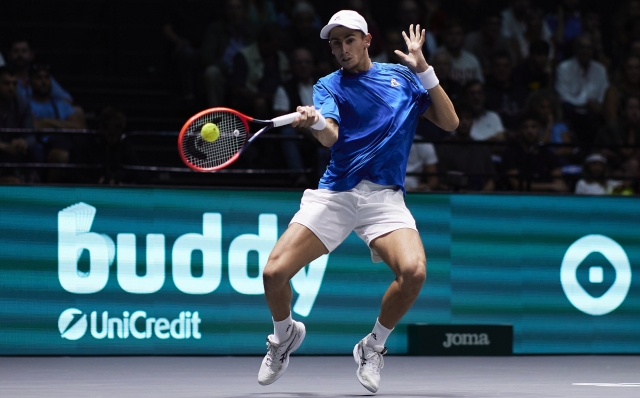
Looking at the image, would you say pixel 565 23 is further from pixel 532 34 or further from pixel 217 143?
pixel 217 143

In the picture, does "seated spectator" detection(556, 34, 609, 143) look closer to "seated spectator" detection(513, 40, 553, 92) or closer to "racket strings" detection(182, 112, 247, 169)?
"seated spectator" detection(513, 40, 553, 92)

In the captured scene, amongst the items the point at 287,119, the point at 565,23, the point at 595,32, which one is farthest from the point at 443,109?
the point at 565,23

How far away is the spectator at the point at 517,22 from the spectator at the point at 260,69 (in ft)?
11.7

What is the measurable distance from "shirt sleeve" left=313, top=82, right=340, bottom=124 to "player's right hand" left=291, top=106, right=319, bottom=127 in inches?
16.2

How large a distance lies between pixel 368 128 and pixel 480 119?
5.89 m

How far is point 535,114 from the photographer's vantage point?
1273 cm

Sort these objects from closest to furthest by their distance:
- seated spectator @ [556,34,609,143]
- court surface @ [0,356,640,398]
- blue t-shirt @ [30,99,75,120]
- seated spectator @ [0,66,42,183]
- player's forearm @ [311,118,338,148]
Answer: player's forearm @ [311,118,338,148] < court surface @ [0,356,640,398] < seated spectator @ [0,66,42,183] < blue t-shirt @ [30,99,75,120] < seated spectator @ [556,34,609,143]

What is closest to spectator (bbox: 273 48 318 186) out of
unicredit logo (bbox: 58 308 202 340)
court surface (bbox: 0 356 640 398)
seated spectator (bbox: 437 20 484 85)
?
seated spectator (bbox: 437 20 484 85)

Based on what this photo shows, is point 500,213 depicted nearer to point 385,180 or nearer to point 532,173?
point 532,173

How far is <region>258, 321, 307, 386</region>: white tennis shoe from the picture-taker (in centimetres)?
691

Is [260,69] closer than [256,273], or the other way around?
[256,273]

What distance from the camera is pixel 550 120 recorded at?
505 inches

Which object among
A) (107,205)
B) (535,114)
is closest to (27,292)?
(107,205)

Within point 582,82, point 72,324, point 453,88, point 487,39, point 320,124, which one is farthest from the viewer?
point 487,39
